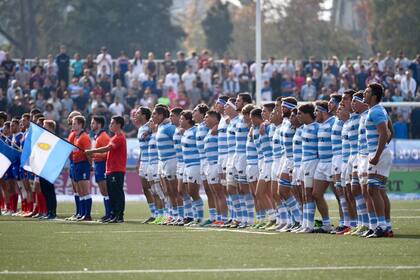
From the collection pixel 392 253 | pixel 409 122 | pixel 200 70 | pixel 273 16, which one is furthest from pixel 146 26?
pixel 392 253

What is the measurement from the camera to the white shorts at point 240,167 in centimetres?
2364

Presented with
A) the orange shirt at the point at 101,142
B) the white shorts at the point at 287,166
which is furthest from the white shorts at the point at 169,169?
the white shorts at the point at 287,166

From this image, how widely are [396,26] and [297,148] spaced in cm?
4600

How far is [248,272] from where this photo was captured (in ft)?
49.1

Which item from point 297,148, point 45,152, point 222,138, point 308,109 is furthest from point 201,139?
point 45,152

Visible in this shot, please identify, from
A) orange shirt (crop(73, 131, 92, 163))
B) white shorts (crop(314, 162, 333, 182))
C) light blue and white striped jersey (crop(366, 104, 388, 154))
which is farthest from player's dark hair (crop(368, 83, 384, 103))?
orange shirt (crop(73, 131, 92, 163))

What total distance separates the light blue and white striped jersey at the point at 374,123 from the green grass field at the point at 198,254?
5.08 ft

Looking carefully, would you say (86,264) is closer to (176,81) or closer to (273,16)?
(176,81)

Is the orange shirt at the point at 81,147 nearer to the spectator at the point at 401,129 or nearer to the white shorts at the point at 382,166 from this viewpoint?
the white shorts at the point at 382,166

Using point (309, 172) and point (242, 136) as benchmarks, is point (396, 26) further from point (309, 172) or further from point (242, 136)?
point (309, 172)

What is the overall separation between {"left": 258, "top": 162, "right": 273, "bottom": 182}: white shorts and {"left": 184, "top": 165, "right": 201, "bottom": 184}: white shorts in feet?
6.52

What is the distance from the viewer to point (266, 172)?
23.0 metres

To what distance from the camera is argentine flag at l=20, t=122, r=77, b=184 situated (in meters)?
26.3

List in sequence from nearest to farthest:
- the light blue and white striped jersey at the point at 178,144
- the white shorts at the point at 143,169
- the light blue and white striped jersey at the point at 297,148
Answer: the light blue and white striped jersey at the point at 297,148 → the light blue and white striped jersey at the point at 178,144 → the white shorts at the point at 143,169
